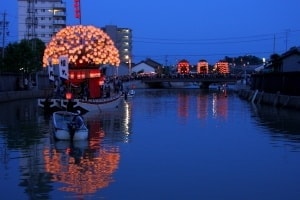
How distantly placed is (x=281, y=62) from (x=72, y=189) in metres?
51.2

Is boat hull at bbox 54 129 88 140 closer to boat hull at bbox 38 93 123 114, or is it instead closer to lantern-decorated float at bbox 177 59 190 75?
boat hull at bbox 38 93 123 114

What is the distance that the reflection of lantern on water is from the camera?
14.6 m

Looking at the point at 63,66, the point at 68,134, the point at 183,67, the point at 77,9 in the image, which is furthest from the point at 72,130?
the point at 183,67

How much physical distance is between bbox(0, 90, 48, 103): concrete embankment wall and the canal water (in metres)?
25.5

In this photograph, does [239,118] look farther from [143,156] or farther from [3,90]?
[3,90]

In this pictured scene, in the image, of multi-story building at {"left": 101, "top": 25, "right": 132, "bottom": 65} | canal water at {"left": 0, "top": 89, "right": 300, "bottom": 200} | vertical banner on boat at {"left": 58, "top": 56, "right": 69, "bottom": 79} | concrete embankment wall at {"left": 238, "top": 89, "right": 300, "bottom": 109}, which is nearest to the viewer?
canal water at {"left": 0, "top": 89, "right": 300, "bottom": 200}

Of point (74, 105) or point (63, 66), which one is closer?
point (63, 66)

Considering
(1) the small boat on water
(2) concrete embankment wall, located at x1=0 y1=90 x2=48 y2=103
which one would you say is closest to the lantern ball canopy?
(2) concrete embankment wall, located at x1=0 y1=90 x2=48 y2=103

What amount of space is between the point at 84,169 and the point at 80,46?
27.5 metres

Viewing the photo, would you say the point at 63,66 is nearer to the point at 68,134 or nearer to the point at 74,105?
the point at 74,105

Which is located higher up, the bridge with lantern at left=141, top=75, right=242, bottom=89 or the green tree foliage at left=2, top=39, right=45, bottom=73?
the green tree foliage at left=2, top=39, right=45, bottom=73

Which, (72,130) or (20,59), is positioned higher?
(20,59)

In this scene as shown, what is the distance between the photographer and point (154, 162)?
18.5m

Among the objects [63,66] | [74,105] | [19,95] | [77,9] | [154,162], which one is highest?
[77,9]
